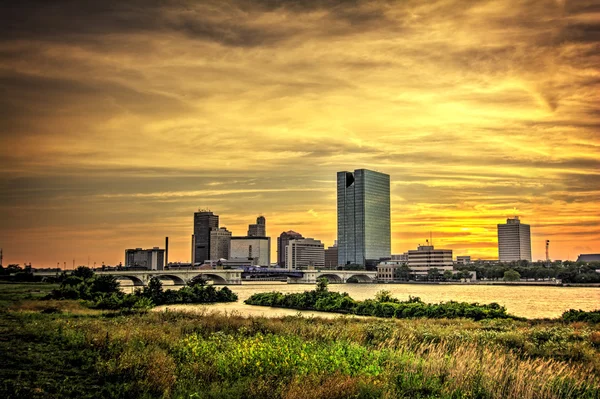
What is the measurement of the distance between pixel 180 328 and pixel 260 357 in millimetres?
13724

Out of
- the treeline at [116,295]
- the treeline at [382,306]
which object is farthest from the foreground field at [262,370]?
the treeline at [116,295]

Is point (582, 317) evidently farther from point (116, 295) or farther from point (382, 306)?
point (116, 295)

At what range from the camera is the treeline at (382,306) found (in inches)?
2339

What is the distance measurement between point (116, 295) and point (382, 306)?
3894cm

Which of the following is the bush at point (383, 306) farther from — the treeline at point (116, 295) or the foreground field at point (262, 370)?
the foreground field at point (262, 370)

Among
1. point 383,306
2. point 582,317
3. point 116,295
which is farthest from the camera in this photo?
point 116,295

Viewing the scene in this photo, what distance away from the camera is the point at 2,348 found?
24234 millimetres

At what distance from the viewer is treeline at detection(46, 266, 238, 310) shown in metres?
68.6

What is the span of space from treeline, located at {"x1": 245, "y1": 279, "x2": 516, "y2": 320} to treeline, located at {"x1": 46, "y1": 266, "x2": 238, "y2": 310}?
10.6 meters

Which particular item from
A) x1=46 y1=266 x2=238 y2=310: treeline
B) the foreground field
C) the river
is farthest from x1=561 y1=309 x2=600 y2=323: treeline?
x1=46 y1=266 x2=238 y2=310: treeline

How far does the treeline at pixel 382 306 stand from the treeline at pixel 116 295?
1062 cm

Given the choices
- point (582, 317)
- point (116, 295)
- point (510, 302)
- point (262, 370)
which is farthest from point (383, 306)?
point (262, 370)

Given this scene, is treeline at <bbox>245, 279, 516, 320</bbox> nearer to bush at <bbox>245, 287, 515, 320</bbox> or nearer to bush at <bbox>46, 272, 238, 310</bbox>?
bush at <bbox>245, 287, 515, 320</bbox>

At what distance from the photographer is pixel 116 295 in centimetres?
7788
